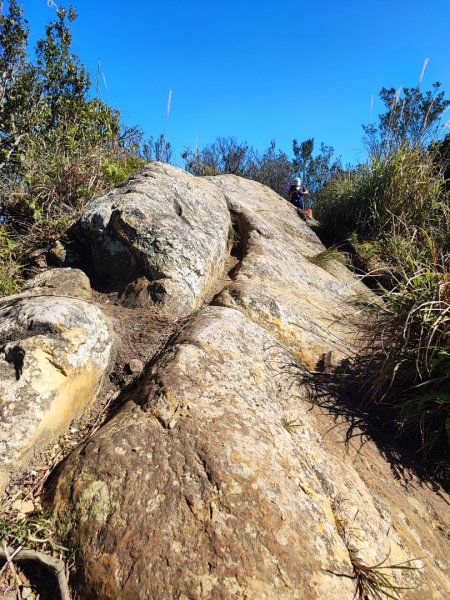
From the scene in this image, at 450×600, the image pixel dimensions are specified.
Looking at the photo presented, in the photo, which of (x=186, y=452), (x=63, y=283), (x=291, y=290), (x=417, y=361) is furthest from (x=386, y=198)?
(x=186, y=452)

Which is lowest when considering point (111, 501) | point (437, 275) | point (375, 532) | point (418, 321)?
point (111, 501)

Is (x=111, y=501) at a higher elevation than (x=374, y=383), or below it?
below

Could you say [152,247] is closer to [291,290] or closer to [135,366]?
[135,366]

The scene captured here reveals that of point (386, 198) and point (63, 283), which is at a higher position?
point (386, 198)

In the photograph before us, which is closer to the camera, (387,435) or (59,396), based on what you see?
(59,396)

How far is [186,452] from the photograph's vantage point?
1427mm

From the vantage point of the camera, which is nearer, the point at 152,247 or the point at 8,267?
the point at 152,247

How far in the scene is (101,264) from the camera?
299 centimetres

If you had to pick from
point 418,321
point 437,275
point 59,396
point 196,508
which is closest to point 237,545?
point 196,508

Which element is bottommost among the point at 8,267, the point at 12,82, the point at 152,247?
the point at 8,267

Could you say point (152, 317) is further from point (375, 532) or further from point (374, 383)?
point (375, 532)

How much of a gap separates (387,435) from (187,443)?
1332 millimetres

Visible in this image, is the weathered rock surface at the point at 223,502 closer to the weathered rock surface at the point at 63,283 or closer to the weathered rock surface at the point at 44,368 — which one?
the weathered rock surface at the point at 44,368

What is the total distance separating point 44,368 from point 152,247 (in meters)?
1.29
